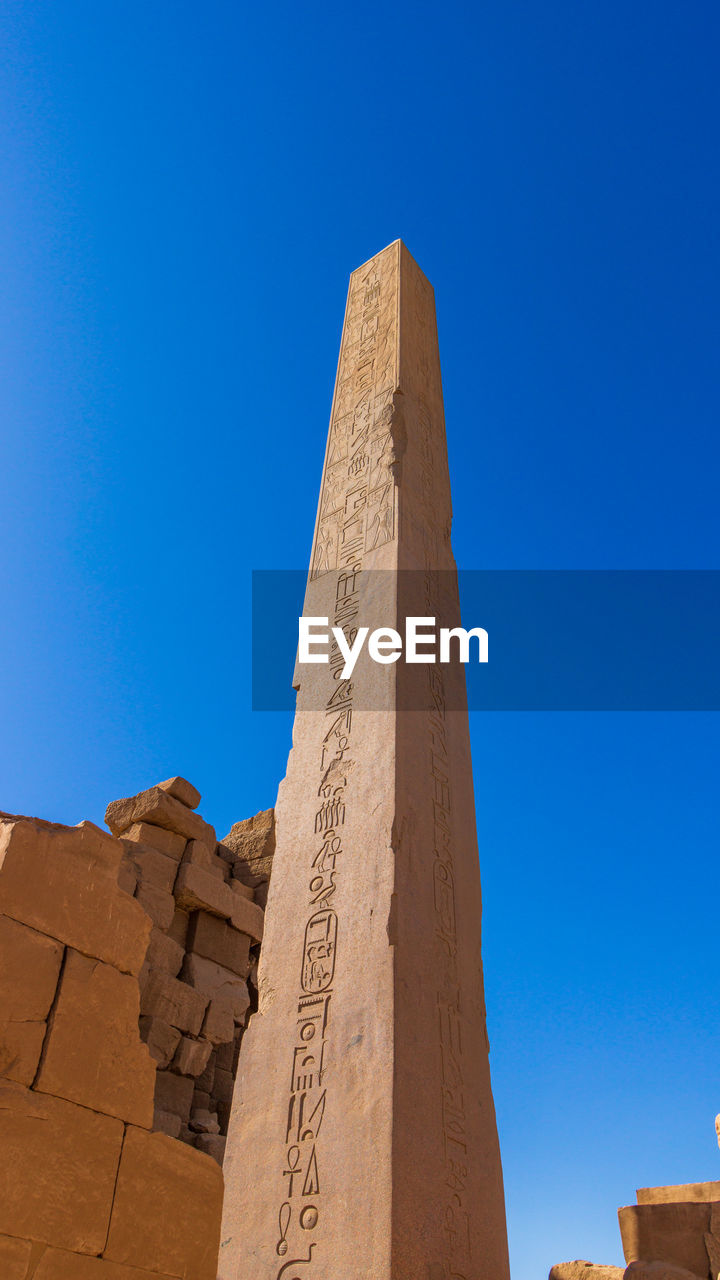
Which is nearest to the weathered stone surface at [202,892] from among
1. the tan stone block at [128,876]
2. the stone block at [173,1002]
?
the tan stone block at [128,876]

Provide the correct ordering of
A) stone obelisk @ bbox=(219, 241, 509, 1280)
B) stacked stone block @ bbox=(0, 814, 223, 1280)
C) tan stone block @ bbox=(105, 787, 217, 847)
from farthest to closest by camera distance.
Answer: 1. tan stone block @ bbox=(105, 787, 217, 847)
2. stone obelisk @ bbox=(219, 241, 509, 1280)
3. stacked stone block @ bbox=(0, 814, 223, 1280)

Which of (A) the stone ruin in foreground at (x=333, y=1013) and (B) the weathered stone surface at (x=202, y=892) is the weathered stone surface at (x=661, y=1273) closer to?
(A) the stone ruin in foreground at (x=333, y=1013)

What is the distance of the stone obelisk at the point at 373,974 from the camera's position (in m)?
3.41

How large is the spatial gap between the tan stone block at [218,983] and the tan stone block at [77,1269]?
206 inches

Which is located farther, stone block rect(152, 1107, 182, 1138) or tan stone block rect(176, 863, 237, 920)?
tan stone block rect(176, 863, 237, 920)

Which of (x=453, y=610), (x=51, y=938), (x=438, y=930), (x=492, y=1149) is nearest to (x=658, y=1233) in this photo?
(x=492, y=1149)

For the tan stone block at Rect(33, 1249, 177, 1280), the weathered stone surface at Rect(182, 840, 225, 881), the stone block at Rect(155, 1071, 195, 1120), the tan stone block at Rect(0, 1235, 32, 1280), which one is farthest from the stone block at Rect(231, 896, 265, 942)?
the tan stone block at Rect(0, 1235, 32, 1280)

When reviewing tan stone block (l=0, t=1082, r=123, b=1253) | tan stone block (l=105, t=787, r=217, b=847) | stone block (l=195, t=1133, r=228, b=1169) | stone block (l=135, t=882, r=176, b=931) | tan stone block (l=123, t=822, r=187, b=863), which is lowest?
tan stone block (l=0, t=1082, r=123, b=1253)

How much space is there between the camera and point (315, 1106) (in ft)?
12.0

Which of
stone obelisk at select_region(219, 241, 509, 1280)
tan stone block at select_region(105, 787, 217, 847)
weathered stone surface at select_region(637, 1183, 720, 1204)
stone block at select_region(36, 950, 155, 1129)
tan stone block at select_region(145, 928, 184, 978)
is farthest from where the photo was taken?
tan stone block at select_region(105, 787, 217, 847)

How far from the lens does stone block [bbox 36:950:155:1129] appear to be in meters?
2.35

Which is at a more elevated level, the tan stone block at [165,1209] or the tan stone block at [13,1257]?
the tan stone block at [165,1209]

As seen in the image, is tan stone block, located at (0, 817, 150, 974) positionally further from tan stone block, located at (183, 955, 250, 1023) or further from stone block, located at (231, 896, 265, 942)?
stone block, located at (231, 896, 265, 942)
